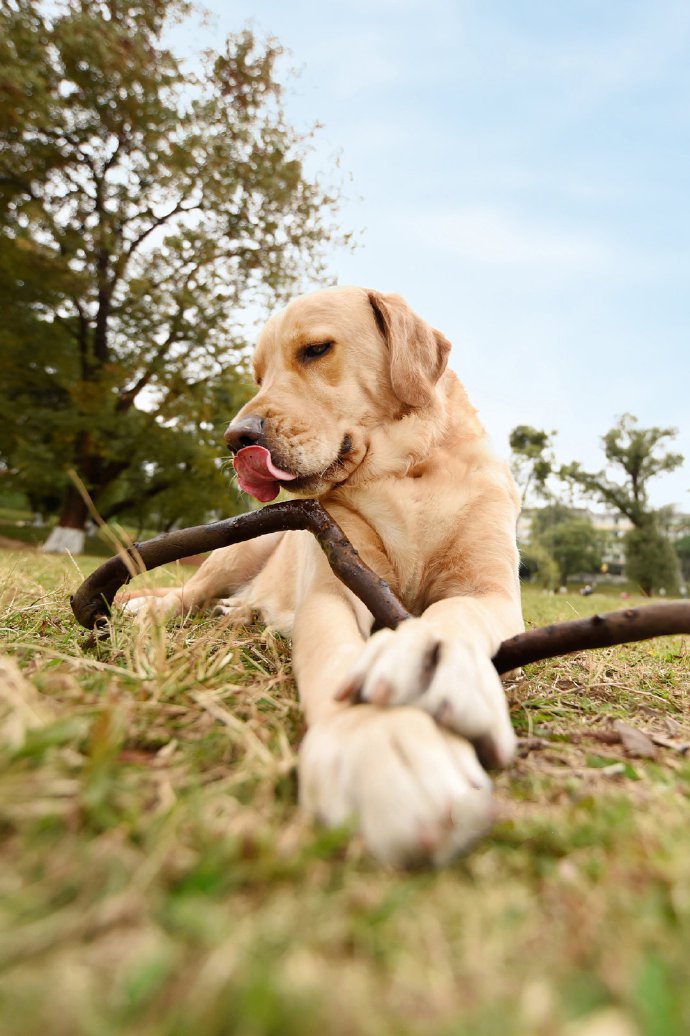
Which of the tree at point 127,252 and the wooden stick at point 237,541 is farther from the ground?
the tree at point 127,252

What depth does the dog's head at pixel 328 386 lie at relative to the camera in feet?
7.54

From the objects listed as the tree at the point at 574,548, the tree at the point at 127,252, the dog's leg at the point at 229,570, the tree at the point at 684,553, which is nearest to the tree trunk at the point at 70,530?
the tree at the point at 127,252

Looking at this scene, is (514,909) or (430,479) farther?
(430,479)

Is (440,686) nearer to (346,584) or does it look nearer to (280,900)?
(280,900)

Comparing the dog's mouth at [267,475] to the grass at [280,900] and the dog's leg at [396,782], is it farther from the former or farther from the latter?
the dog's leg at [396,782]

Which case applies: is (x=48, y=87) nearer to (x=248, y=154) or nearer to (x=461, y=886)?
(x=248, y=154)

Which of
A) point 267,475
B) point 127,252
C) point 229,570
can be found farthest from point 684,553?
point 267,475

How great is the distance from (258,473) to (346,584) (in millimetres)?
633

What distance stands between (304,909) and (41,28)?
19292 mm

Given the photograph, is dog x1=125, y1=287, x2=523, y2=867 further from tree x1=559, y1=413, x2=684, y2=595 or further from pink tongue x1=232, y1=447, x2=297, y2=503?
tree x1=559, y1=413, x2=684, y2=595

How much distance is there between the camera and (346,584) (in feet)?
6.07

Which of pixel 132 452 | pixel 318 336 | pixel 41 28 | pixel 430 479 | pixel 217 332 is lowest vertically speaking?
pixel 430 479

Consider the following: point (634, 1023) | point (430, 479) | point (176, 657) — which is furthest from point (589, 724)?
point (634, 1023)

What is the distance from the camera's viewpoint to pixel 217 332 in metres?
17.7
